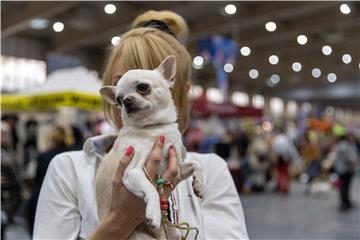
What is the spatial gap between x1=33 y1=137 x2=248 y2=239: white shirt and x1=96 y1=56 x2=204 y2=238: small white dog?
8 cm

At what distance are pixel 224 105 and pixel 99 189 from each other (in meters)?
10.1

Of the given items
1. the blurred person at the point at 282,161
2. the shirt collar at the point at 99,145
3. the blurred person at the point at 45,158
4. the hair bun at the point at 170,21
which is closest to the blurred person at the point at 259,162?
the blurred person at the point at 282,161

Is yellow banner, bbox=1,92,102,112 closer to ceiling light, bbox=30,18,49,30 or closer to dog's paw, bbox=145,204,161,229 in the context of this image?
ceiling light, bbox=30,18,49,30

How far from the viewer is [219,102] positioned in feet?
37.5

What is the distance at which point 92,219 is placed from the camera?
3.67 ft

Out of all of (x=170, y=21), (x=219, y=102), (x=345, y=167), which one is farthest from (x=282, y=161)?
(x=170, y=21)

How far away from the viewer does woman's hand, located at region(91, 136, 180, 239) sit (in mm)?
964

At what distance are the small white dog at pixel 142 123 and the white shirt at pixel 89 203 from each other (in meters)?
0.08

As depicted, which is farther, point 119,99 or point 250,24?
point 250,24

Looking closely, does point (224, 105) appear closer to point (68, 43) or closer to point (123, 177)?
point (68, 43)

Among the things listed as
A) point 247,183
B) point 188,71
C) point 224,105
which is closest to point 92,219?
point 188,71

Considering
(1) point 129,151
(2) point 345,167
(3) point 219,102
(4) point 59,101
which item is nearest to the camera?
(1) point 129,151

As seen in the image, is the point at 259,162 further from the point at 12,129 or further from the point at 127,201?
the point at 127,201

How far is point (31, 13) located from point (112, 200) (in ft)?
32.9
